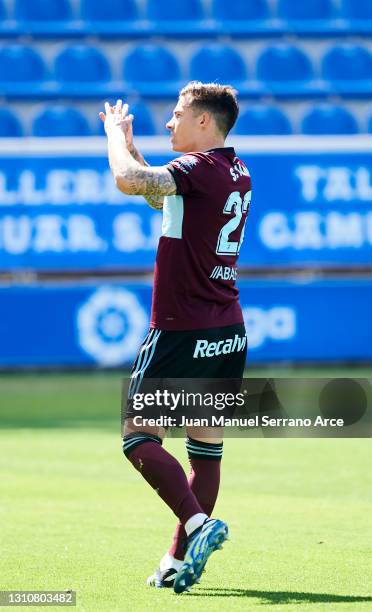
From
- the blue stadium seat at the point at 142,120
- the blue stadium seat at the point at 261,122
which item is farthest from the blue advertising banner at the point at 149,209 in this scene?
the blue stadium seat at the point at 261,122

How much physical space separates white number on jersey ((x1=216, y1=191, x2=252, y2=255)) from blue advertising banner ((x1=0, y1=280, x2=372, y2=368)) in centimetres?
907

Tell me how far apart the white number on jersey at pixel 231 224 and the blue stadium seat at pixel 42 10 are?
12.6m

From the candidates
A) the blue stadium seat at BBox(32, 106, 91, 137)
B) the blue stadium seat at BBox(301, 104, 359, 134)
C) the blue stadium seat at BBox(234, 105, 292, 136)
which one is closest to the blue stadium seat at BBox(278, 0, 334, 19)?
the blue stadium seat at BBox(301, 104, 359, 134)

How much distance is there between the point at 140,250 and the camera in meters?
14.3

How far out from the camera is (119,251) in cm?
1426

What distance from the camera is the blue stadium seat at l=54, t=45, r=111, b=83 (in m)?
16.3

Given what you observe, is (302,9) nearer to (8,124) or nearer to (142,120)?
(142,120)

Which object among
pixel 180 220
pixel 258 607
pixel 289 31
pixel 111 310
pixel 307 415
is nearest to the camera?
pixel 258 607

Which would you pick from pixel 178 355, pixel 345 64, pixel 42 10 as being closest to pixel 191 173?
pixel 178 355

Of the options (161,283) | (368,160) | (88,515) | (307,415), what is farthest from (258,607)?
(368,160)

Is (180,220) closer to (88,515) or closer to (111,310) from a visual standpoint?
(88,515)

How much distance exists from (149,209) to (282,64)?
13.1 ft

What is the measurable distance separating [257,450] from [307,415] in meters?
0.68

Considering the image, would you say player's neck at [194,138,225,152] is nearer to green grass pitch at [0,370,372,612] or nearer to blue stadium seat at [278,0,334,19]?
green grass pitch at [0,370,372,612]
